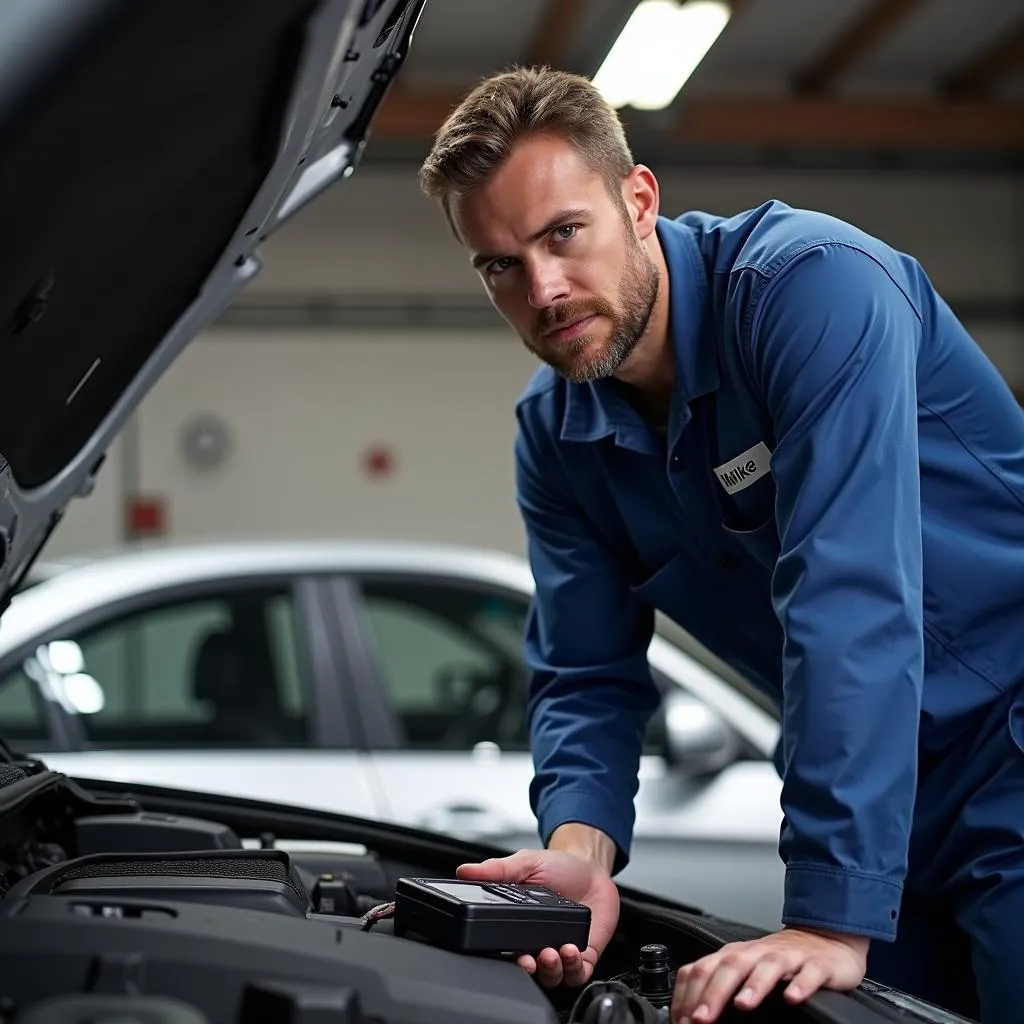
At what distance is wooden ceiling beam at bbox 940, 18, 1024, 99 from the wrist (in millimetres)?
7259

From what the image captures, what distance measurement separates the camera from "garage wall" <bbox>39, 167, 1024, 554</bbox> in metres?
8.87

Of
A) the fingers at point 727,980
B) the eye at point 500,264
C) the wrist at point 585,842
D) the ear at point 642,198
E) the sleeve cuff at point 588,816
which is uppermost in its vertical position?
the ear at point 642,198

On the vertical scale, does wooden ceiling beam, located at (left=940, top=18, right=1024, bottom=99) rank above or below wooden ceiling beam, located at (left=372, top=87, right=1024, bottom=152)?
above

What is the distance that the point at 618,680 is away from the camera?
6.56 ft

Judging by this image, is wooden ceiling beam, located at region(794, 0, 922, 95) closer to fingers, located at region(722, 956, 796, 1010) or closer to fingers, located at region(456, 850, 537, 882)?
fingers, located at region(456, 850, 537, 882)

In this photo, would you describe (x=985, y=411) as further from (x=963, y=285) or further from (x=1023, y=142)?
(x=963, y=285)

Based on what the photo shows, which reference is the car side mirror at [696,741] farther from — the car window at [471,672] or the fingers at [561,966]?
the fingers at [561,966]

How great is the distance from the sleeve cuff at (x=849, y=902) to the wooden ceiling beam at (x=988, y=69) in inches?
298

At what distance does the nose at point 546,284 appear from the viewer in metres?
1.63

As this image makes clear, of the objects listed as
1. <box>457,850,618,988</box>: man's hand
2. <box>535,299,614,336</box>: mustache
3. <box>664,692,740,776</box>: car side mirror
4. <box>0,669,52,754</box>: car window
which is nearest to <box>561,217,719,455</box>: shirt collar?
<box>535,299,614,336</box>: mustache

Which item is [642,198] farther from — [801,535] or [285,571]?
[285,571]

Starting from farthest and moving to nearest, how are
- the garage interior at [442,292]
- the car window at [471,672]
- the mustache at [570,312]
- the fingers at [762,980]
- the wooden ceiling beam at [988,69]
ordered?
the garage interior at [442,292]
the wooden ceiling beam at [988,69]
the car window at [471,672]
the mustache at [570,312]
the fingers at [762,980]

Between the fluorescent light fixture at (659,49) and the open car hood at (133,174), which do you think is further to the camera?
the fluorescent light fixture at (659,49)

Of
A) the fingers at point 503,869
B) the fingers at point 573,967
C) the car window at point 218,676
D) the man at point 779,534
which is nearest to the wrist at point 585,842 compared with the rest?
the man at point 779,534
